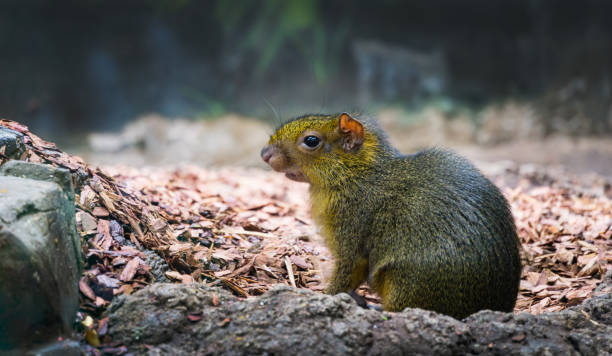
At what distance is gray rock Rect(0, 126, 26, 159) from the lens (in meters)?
3.50

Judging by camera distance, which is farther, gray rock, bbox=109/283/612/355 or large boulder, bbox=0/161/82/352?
gray rock, bbox=109/283/612/355

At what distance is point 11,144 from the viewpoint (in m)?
3.54

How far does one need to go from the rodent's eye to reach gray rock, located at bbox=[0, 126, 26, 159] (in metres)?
1.95

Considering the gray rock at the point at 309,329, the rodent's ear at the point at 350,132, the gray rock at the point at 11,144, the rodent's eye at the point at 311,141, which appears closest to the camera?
the gray rock at the point at 309,329

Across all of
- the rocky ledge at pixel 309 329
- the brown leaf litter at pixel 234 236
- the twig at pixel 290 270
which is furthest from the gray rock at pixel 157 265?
the twig at pixel 290 270

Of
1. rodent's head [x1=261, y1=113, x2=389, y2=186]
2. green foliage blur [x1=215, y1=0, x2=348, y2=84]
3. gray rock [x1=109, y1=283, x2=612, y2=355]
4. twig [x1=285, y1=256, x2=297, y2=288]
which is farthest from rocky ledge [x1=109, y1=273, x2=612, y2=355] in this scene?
green foliage blur [x1=215, y1=0, x2=348, y2=84]

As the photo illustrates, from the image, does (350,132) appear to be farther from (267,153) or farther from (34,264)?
(34,264)

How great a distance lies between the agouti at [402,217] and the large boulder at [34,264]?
1.76 metres

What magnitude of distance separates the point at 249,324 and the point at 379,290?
1113 millimetres

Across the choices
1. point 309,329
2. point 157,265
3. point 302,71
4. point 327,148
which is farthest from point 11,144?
point 302,71

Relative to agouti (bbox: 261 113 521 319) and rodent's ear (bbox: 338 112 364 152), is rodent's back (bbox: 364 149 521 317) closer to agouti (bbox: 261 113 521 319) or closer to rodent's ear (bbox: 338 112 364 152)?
agouti (bbox: 261 113 521 319)

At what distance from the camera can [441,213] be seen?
353 cm

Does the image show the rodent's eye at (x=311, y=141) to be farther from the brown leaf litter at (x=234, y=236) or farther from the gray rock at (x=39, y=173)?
the gray rock at (x=39, y=173)

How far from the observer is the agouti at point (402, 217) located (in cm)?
340
